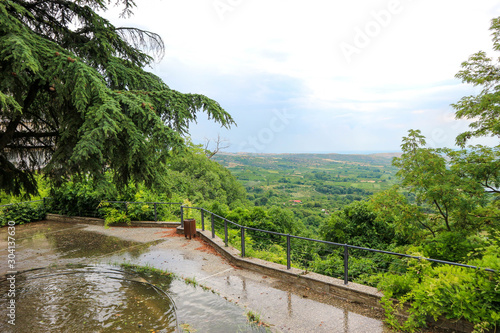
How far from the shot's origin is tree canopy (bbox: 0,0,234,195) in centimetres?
467

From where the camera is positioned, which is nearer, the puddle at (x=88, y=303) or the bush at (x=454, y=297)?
the bush at (x=454, y=297)

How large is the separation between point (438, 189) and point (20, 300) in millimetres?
9506

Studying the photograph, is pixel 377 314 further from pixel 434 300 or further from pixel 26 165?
pixel 26 165

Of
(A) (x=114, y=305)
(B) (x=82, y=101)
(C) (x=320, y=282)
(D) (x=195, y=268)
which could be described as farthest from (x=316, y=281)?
(B) (x=82, y=101)

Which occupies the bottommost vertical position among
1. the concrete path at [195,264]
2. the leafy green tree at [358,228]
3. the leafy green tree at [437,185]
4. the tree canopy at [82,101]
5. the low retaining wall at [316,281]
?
the leafy green tree at [358,228]

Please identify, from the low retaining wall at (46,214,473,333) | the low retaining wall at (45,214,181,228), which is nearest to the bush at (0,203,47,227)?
the low retaining wall at (45,214,181,228)

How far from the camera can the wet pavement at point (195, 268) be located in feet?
15.2

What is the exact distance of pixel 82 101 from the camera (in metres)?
4.82

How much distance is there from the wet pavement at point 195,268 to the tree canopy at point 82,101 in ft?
8.26

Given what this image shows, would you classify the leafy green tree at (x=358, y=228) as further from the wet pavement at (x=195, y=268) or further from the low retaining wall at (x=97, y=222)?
the wet pavement at (x=195, y=268)

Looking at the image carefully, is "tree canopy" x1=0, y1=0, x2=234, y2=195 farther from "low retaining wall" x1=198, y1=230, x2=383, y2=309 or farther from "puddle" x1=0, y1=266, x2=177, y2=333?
"low retaining wall" x1=198, y1=230, x2=383, y2=309

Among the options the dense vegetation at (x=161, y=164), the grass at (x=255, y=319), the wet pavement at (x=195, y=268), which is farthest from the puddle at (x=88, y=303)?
the dense vegetation at (x=161, y=164)

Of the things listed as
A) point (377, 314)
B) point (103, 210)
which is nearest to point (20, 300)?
point (377, 314)

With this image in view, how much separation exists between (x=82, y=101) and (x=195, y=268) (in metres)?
4.54
